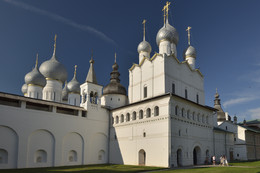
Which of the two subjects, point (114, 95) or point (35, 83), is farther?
point (35, 83)

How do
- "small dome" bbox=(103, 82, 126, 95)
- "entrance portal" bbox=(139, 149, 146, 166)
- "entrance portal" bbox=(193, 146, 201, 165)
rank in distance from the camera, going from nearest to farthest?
1. "entrance portal" bbox=(139, 149, 146, 166)
2. "entrance portal" bbox=(193, 146, 201, 165)
3. "small dome" bbox=(103, 82, 126, 95)

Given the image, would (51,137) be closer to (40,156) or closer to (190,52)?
(40,156)

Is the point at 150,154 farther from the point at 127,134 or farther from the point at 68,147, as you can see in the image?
the point at 68,147

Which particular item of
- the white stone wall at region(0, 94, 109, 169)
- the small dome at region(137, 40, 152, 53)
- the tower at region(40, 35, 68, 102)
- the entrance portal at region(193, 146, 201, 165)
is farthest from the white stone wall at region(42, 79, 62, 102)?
the entrance portal at region(193, 146, 201, 165)

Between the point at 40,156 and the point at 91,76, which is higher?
the point at 91,76

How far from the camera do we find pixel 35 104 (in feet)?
78.9

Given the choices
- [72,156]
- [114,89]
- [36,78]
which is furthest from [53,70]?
[72,156]

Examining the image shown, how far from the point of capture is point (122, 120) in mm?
28531

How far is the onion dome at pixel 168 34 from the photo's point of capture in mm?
30703

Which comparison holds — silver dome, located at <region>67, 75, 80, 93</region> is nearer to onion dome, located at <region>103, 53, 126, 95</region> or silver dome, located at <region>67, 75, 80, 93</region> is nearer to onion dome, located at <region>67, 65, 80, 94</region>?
onion dome, located at <region>67, 65, 80, 94</region>

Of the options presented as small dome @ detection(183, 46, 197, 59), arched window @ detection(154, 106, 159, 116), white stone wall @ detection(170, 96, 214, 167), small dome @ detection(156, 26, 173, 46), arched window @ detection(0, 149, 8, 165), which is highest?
small dome @ detection(156, 26, 173, 46)

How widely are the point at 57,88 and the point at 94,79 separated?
271 inches

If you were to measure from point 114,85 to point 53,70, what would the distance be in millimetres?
9410

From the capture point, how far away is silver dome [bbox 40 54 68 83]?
110 ft
